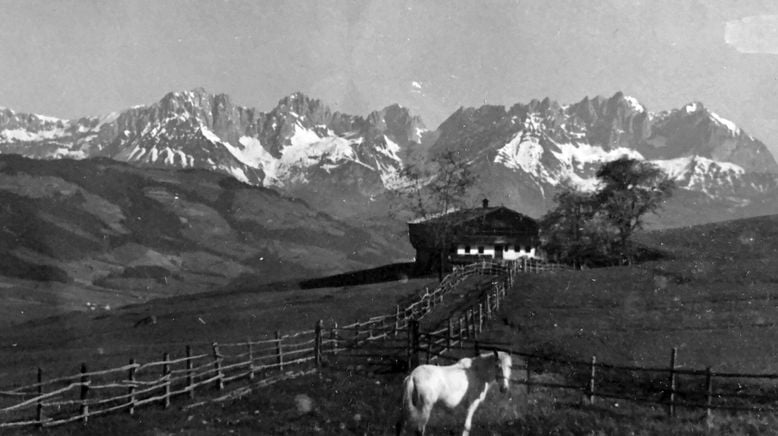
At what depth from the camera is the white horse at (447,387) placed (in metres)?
16.0

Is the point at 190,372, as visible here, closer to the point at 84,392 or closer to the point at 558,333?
the point at 84,392

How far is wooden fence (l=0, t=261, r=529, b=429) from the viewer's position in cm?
2119

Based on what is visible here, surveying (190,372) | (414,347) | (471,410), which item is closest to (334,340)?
(414,347)

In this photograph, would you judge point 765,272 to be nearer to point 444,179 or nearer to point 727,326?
point 727,326

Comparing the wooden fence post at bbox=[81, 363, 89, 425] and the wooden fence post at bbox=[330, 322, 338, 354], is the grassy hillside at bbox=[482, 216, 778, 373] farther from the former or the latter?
the wooden fence post at bbox=[81, 363, 89, 425]

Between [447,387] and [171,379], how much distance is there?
39.4ft

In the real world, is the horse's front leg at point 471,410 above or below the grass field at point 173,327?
above

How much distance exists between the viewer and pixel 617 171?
3179 inches

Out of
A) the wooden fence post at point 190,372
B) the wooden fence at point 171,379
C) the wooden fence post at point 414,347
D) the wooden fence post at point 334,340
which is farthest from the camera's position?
the wooden fence post at point 334,340

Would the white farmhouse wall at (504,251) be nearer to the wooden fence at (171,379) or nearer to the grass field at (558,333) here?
the grass field at (558,333)

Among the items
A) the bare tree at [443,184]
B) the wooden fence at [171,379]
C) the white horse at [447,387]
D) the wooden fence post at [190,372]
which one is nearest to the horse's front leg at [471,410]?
the white horse at [447,387]

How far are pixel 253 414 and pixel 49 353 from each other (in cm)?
4324

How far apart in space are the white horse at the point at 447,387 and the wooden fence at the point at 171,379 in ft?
32.0

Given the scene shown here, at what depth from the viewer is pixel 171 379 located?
23.8 metres
